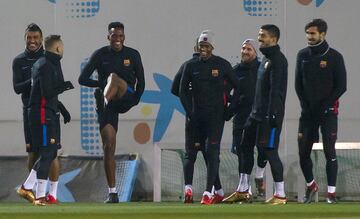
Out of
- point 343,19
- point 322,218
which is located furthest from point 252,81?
point 322,218

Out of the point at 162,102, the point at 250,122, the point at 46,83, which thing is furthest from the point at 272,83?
the point at 162,102

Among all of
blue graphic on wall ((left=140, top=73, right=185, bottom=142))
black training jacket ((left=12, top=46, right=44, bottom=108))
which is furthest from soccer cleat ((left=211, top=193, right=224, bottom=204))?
black training jacket ((left=12, top=46, right=44, bottom=108))

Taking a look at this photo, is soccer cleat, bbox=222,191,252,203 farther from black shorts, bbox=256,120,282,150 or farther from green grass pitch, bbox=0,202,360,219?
green grass pitch, bbox=0,202,360,219

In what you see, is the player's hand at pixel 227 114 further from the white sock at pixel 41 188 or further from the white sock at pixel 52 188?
the white sock at pixel 41 188

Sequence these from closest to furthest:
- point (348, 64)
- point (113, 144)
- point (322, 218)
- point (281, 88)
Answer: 1. point (322, 218)
2. point (281, 88)
3. point (113, 144)
4. point (348, 64)

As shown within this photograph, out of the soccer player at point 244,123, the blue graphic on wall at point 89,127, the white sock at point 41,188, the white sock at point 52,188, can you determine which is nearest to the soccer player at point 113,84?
the white sock at point 52,188

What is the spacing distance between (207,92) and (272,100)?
0.96 meters

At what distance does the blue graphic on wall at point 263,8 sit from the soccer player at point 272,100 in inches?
89.5

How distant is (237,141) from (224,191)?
1.28 meters

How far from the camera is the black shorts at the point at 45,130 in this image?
13273mm

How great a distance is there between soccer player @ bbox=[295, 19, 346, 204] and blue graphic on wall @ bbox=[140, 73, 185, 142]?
2522mm

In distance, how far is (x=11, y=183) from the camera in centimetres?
1598

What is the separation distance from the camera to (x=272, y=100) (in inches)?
515

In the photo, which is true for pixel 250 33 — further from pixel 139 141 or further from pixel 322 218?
pixel 322 218
